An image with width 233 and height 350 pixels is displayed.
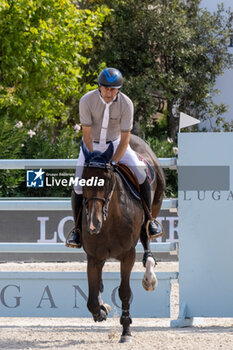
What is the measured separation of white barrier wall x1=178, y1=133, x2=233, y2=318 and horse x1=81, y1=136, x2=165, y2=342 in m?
0.70

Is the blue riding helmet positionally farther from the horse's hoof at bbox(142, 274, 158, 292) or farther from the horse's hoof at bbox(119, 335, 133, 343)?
the horse's hoof at bbox(119, 335, 133, 343)

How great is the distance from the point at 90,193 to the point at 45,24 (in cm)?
1098

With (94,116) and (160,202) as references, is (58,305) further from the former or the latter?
(94,116)

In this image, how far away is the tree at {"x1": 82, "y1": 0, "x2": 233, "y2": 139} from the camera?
80.3 ft

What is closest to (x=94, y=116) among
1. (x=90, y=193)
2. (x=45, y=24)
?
(x=90, y=193)

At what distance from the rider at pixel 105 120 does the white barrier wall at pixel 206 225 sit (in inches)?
40.3

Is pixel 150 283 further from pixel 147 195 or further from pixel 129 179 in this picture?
pixel 129 179

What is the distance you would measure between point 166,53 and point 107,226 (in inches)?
719

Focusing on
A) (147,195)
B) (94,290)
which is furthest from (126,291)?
(147,195)

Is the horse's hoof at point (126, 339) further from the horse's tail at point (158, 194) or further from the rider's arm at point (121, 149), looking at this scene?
the horse's tail at point (158, 194)

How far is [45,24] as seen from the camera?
17.3 m

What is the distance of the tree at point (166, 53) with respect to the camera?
80.3ft

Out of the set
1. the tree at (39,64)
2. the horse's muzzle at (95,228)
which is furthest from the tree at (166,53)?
the horse's muzzle at (95,228)

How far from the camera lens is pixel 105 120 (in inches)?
294
